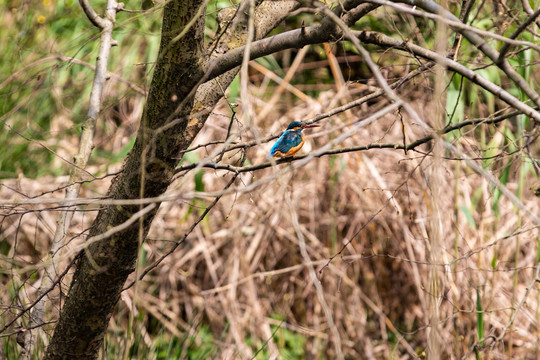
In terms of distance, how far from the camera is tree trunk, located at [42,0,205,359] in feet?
4.77

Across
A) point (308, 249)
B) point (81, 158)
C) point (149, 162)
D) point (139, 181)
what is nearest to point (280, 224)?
point (308, 249)

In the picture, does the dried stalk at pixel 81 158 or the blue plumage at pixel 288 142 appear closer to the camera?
the dried stalk at pixel 81 158

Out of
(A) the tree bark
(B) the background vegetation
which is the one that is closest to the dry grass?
(B) the background vegetation

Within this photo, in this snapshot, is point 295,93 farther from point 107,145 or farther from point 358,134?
point 107,145

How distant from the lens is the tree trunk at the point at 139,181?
4.77ft

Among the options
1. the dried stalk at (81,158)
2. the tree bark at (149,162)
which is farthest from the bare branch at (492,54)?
the dried stalk at (81,158)

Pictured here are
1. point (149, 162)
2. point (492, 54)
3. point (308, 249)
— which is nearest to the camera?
point (492, 54)

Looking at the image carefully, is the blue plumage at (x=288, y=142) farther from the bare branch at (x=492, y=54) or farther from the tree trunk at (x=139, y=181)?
the bare branch at (x=492, y=54)

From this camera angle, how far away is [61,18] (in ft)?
12.8

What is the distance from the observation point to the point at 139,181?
65.2 inches

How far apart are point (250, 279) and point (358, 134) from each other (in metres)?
1.29

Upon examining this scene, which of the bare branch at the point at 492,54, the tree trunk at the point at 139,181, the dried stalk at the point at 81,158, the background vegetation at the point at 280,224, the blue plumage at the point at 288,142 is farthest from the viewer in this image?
the background vegetation at the point at 280,224

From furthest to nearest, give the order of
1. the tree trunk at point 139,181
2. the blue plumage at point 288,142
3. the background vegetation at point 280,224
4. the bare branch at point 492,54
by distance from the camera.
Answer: the background vegetation at point 280,224 < the blue plumage at point 288,142 < the tree trunk at point 139,181 < the bare branch at point 492,54

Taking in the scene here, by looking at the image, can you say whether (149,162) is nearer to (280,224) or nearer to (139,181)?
(139,181)
